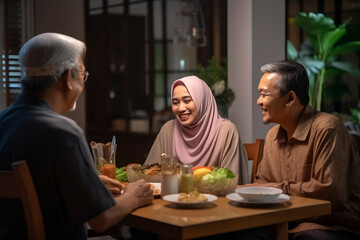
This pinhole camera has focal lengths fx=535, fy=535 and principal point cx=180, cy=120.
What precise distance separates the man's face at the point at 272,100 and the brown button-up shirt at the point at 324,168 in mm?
113

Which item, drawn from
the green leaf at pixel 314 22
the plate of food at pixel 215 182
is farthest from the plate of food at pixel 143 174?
the green leaf at pixel 314 22

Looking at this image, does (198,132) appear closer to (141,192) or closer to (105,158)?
(105,158)

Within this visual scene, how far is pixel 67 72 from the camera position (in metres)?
1.95

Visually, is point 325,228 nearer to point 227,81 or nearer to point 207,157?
point 207,157

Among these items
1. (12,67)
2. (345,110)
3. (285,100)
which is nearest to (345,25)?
(345,110)

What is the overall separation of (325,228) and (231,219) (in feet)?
2.38

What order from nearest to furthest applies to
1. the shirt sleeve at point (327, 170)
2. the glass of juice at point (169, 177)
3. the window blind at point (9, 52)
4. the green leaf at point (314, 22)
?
the glass of juice at point (169, 177), the shirt sleeve at point (327, 170), the window blind at point (9, 52), the green leaf at point (314, 22)

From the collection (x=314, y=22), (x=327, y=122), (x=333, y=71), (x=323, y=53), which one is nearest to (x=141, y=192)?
(x=327, y=122)

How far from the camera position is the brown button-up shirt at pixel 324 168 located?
2348 mm

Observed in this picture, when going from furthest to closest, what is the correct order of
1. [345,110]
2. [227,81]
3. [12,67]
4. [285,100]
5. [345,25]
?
[345,110] < [345,25] < [12,67] < [227,81] < [285,100]

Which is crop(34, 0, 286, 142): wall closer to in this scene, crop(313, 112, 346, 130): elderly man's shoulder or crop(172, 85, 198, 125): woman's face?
crop(172, 85, 198, 125): woman's face

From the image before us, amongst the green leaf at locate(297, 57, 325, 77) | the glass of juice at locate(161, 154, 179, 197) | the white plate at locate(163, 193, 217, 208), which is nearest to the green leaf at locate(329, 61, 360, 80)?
the green leaf at locate(297, 57, 325, 77)

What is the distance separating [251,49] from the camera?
4.39 meters

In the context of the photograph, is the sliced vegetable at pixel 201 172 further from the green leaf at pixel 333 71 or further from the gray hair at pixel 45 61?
the green leaf at pixel 333 71
